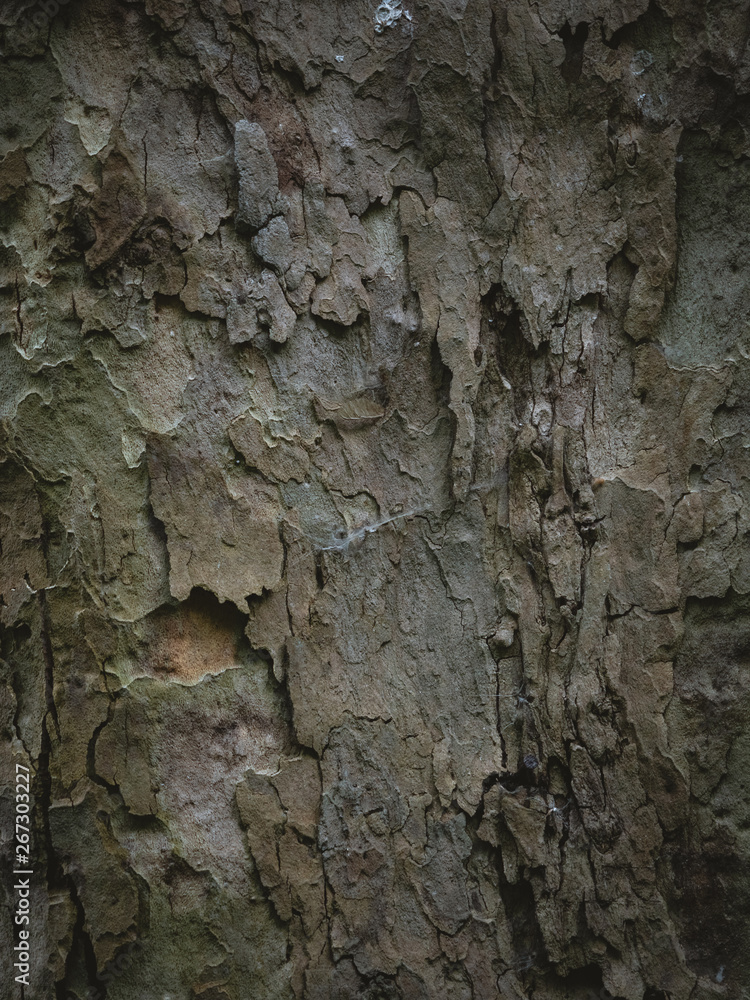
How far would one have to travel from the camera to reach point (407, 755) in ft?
3.84

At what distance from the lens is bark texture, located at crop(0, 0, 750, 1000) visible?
1.13 m

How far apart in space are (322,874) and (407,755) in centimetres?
24

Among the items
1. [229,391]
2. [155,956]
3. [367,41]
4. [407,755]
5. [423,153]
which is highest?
[367,41]

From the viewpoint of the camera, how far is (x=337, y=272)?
122 cm

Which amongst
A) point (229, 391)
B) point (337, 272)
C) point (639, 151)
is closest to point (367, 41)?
point (337, 272)

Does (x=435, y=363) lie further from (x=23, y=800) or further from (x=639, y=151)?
(x=23, y=800)

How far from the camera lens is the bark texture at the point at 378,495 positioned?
3.70 feet

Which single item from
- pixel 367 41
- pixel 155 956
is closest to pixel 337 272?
pixel 367 41

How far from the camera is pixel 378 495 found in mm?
1207

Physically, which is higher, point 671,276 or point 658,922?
point 671,276

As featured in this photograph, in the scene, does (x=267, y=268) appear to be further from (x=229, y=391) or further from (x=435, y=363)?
(x=435, y=363)

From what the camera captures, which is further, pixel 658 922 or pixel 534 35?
pixel 534 35

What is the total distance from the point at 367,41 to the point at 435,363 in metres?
0.60

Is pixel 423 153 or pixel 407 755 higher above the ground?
pixel 423 153
